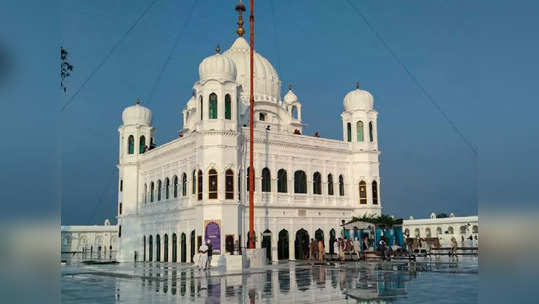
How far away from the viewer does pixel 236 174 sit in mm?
33031

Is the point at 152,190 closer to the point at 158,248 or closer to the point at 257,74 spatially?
the point at 158,248

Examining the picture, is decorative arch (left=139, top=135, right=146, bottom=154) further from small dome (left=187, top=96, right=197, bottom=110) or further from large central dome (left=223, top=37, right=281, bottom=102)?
large central dome (left=223, top=37, right=281, bottom=102)

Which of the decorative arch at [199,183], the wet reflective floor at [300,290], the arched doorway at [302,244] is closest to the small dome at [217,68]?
the decorative arch at [199,183]

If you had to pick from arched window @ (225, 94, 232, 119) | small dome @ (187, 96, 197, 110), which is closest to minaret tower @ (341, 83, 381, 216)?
arched window @ (225, 94, 232, 119)

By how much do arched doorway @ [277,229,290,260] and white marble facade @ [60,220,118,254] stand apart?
50.6 meters

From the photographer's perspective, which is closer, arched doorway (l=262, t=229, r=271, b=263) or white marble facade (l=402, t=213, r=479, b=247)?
arched doorway (l=262, t=229, r=271, b=263)

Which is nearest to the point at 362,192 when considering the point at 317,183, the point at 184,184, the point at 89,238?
the point at 317,183

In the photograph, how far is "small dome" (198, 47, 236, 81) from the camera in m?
34.2

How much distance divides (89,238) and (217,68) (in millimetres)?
56633

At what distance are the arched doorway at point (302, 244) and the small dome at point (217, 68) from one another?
503 inches

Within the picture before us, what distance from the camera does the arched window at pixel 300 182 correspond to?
3838cm

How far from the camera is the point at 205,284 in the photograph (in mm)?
16469
